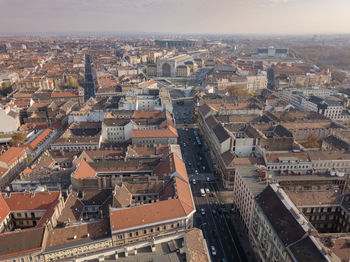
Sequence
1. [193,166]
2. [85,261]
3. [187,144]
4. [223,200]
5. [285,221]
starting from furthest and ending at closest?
[187,144] < [193,166] < [223,200] < [285,221] < [85,261]

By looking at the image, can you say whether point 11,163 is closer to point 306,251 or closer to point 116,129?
point 116,129

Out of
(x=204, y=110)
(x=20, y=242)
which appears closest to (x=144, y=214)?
(x=20, y=242)

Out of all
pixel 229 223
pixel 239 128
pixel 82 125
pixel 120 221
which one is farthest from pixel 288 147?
pixel 82 125

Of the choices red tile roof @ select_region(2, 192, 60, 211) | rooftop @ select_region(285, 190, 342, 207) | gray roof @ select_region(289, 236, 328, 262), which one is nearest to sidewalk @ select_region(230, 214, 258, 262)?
rooftop @ select_region(285, 190, 342, 207)

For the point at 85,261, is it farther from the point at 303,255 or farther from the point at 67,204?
the point at 303,255

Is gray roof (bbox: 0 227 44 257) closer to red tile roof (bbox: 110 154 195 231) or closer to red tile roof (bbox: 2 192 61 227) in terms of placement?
red tile roof (bbox: 2 192 61 227)

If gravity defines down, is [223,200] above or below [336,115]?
below
